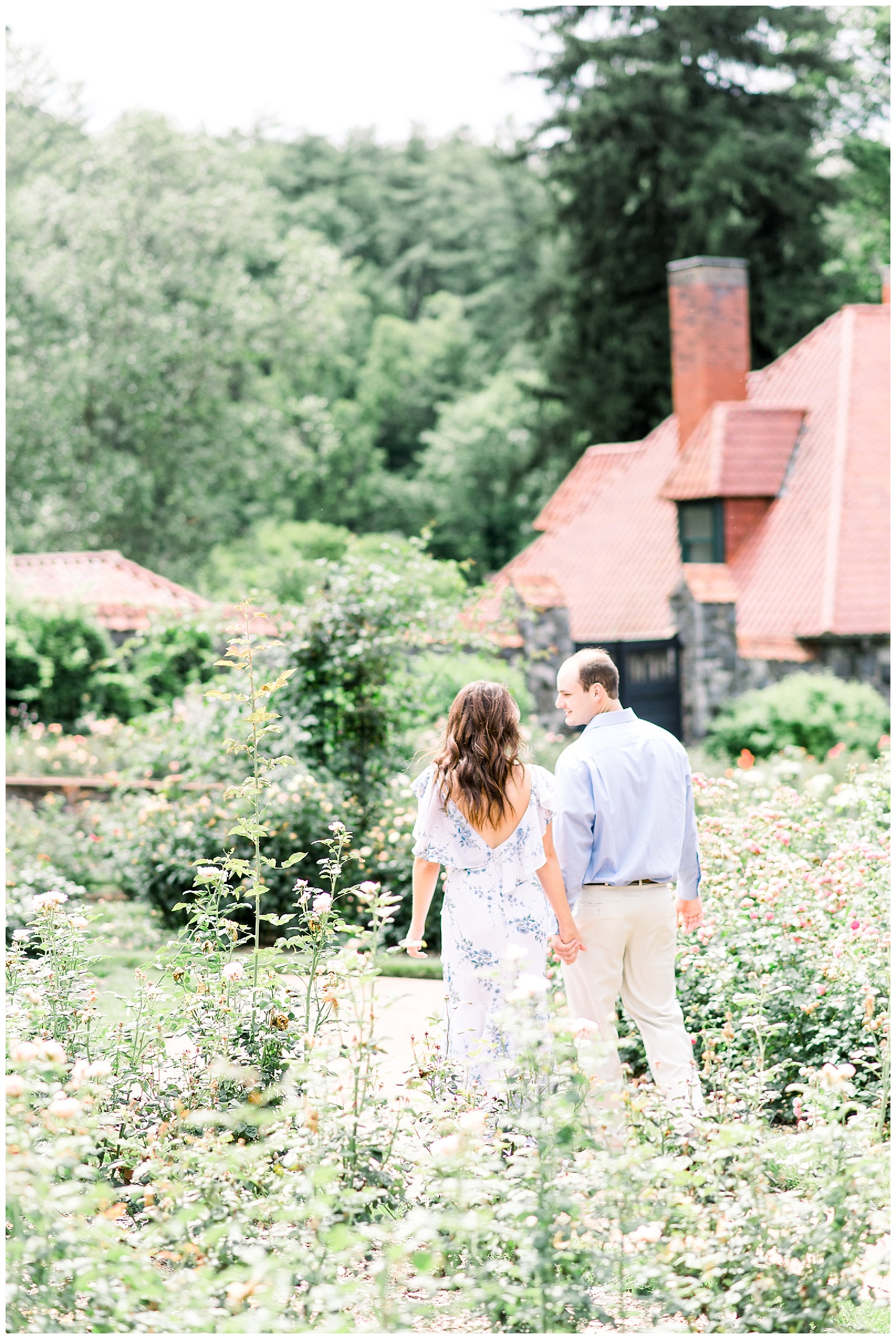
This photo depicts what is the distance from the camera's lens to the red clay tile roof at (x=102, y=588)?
1678 cm

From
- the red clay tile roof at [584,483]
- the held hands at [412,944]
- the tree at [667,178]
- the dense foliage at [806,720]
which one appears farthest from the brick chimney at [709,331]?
the held hands at [412,944]

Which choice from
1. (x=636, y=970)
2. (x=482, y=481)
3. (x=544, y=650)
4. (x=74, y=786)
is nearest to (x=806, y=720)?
A: (x=544, y=650)

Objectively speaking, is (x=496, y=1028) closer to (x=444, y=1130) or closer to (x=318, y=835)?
(x=444, y=1130)

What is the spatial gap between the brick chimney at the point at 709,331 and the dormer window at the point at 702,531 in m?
2.24

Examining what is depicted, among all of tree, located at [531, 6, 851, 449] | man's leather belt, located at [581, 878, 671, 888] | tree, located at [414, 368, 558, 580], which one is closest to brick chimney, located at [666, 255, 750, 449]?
tree, located at [531, 6, 851, 449]

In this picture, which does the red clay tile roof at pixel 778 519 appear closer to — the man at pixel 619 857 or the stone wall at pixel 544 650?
the stone wall at pixel 544 650

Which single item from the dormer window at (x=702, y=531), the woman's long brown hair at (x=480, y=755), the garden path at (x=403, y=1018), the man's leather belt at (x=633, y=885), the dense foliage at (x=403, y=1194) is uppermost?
the dormer window at (x=702, y=531)

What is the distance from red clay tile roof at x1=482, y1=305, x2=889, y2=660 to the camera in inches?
672

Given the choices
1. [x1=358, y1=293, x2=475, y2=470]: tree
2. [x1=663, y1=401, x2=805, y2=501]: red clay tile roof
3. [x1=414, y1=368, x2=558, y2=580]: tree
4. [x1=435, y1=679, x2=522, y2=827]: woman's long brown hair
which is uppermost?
[x1=358, y1=293, x2=475, y2=470]: tree

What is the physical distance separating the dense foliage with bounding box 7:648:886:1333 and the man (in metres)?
0.43

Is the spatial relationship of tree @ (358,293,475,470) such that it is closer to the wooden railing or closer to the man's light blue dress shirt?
the wooden railing

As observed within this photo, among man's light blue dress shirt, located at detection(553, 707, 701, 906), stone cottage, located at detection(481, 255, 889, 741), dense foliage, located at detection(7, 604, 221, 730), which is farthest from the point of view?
stone cottage, located at detection(481, 255, 889, 741)

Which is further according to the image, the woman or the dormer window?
the dormer window

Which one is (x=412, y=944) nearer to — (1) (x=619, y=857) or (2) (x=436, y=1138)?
(2) (x=436, y=1138)
